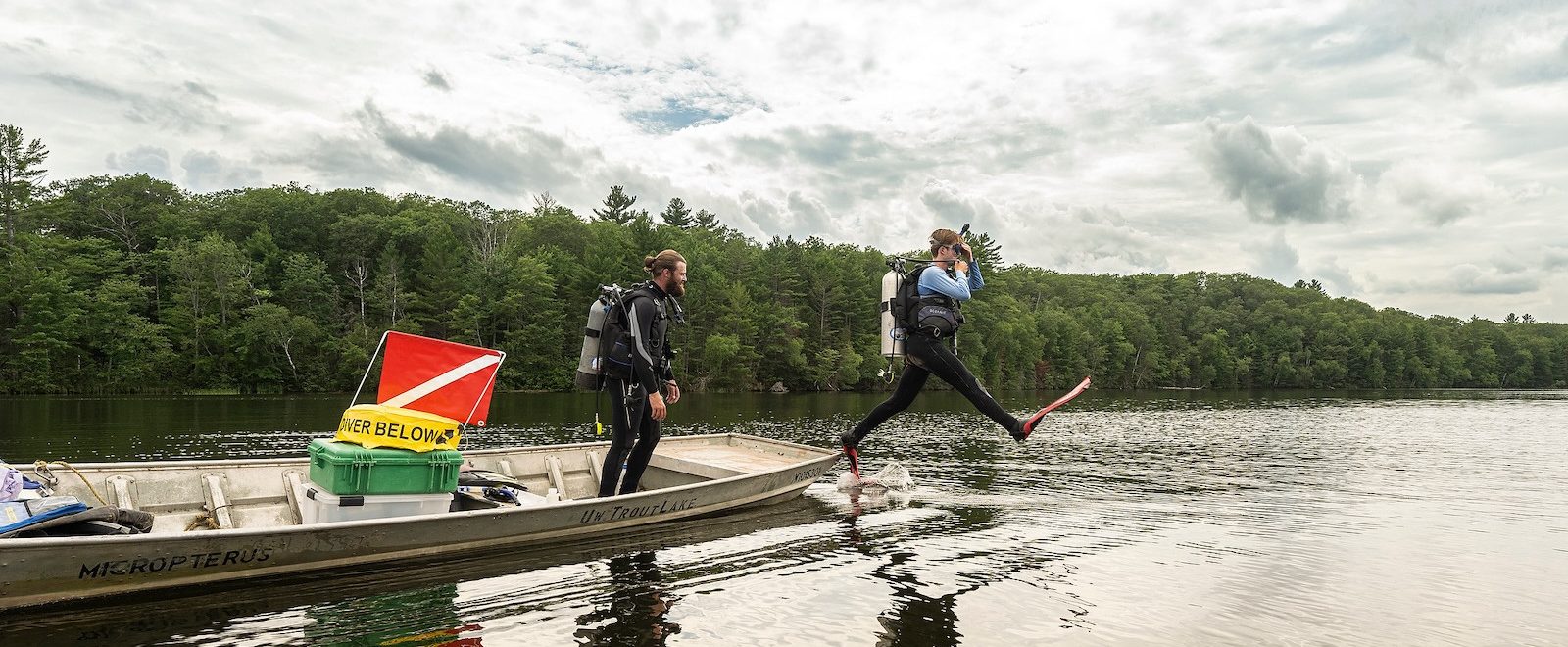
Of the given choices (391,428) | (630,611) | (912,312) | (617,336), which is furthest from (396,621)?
(912,312)

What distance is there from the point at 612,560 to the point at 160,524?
4.40 metres

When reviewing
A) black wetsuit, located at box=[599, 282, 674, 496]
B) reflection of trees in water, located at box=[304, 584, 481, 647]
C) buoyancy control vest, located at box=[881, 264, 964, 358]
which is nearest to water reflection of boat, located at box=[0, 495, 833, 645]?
reflection of trees in water, located at box=[304, 584, 481, 647]

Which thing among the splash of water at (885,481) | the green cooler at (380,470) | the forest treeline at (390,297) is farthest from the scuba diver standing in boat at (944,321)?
the forest treeline at (390,297)

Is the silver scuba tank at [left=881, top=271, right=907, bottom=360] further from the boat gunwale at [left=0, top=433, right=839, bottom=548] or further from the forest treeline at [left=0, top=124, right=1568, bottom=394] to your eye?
the forest treeline at [left=0, top=124, right=1568, bottom=394]

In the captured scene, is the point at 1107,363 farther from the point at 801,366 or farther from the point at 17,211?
the point at 17,211

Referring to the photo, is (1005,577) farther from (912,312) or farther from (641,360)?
(641,360)

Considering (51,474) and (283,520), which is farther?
(283,520)

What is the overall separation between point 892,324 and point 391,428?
585cm

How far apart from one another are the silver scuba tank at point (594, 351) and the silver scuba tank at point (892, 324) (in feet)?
11.0

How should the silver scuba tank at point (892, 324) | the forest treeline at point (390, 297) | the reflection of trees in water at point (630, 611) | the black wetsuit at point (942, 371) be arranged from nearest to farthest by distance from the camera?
the reflection of trees in water at point (630, 611) < the black wetsuit at point (942, 371) < the silver scuba tank at point (892, 324) < the forest treeline at point (390, 297)

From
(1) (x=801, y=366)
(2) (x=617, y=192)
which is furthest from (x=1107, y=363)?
(2) (x=617, y=192)

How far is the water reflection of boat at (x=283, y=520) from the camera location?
610 cm

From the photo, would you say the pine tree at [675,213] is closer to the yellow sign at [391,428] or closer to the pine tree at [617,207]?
the pine tree at [617,207]

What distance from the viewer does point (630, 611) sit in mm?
6590
